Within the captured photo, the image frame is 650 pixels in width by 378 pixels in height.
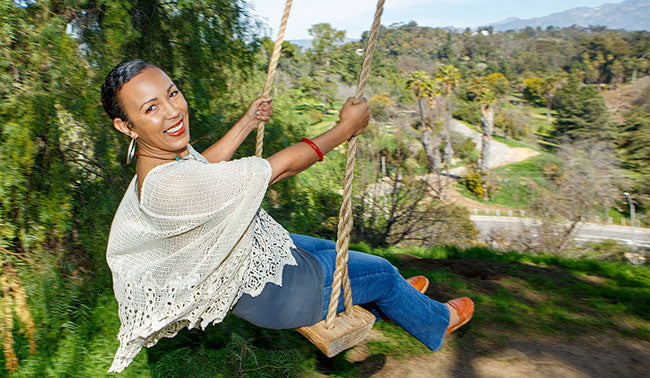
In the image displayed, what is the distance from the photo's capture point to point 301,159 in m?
1.42

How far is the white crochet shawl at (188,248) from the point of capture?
4.08ft

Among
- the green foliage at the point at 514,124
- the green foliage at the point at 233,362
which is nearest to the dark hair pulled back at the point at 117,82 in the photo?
the green foliage at the point at 233,362

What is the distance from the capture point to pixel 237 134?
203cm

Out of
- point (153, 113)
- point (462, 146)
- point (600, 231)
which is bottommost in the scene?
point (600, 231)

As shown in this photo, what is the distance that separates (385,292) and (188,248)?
33.8 inches

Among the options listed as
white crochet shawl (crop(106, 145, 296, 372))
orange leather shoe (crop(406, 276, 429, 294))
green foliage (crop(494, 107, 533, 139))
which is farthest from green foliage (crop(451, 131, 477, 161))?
white crochet shawl (crop(106, 145, 296, 372))

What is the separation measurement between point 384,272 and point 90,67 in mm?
2428

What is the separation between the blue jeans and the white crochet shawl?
0.81 ft

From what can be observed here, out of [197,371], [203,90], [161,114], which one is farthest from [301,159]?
[203,90]

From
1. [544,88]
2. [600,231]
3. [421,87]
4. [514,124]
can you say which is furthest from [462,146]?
[544,88]

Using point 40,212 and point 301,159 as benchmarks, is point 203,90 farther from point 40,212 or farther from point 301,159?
point 301,159

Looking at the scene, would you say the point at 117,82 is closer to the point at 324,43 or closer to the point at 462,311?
the point at 462,311

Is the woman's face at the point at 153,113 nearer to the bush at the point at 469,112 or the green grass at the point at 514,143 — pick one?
the bush at the point at 469,112

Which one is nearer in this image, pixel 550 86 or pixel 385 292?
pixel 385 292
